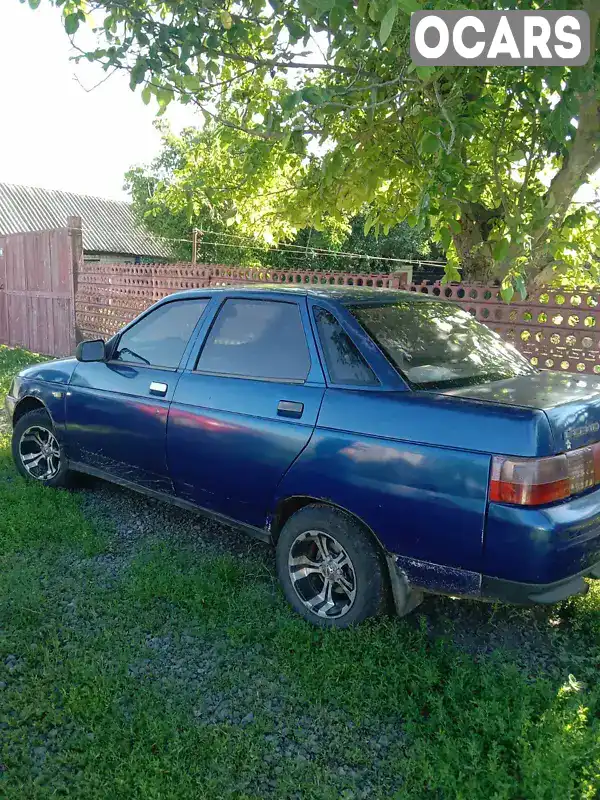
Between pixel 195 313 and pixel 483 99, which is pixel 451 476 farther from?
pixel 483 99

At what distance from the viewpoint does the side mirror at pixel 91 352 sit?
4500 mm

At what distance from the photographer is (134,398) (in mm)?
4195

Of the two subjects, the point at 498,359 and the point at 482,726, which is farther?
the point at 498,359

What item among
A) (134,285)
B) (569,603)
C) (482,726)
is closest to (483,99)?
(569,603)

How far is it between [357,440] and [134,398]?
1792mm

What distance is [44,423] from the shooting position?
5.01m

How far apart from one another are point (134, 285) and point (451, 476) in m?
8.48

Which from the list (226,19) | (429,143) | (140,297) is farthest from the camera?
(140,297)

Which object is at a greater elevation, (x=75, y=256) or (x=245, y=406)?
(x=75, y=256)

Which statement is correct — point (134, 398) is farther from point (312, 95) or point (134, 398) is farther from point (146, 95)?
point (146, 95)

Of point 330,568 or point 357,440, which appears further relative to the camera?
point 330,568

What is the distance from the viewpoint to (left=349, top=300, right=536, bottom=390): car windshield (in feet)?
10.6

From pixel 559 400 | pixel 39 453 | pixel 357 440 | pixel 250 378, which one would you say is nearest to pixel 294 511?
pixel 357 440

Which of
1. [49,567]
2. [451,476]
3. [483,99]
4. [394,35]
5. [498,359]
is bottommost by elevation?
[49,567]
